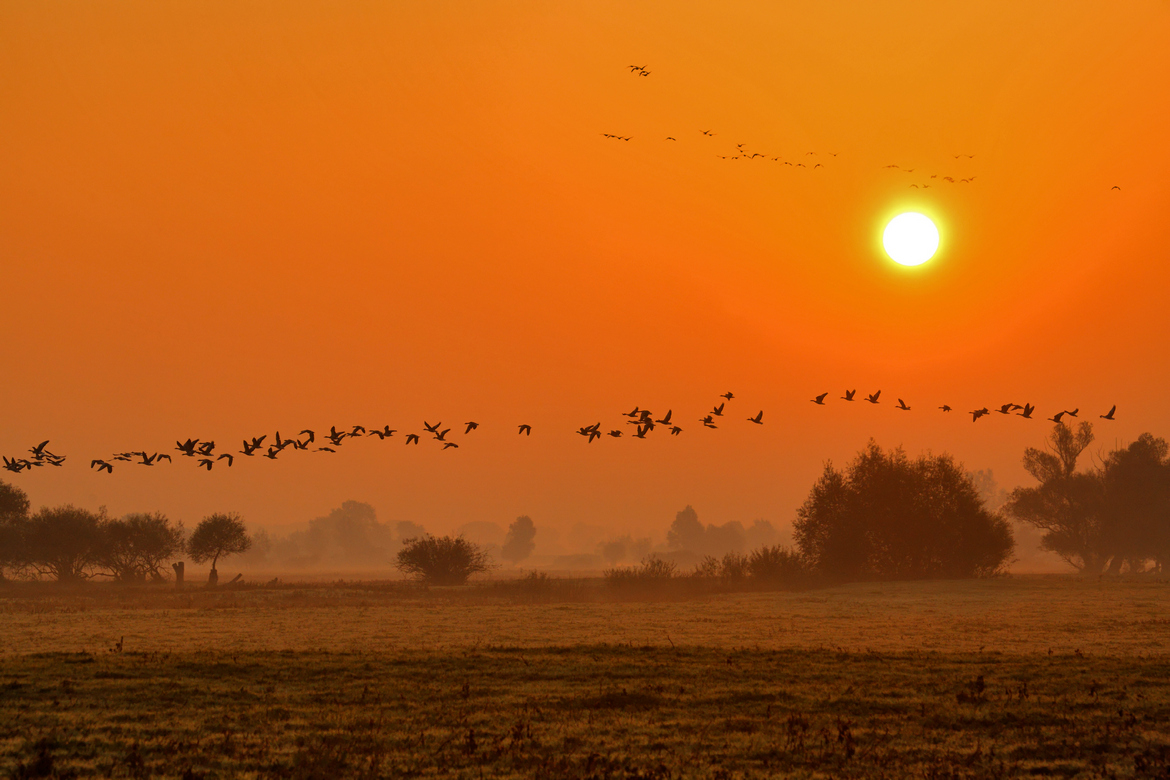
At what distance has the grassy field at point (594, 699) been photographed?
16.1 meters

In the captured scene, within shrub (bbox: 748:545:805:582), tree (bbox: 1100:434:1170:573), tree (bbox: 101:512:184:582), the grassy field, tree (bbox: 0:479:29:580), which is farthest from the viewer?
tree (bbox: 1100:434:1170:573)

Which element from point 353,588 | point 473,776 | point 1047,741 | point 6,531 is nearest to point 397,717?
point 473,776

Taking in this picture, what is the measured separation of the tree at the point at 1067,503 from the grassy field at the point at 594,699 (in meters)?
Result: 70.1

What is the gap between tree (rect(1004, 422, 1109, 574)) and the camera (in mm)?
100250

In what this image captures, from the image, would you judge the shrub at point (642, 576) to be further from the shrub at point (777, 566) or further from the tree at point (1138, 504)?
the tree at point (1138, 504)

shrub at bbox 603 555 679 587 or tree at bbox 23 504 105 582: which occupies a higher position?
tree at bbox 23 504 105 582

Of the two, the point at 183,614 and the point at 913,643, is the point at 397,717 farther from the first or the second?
the point at 183,614

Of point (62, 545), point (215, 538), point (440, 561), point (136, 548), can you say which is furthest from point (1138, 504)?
point (62, 545)

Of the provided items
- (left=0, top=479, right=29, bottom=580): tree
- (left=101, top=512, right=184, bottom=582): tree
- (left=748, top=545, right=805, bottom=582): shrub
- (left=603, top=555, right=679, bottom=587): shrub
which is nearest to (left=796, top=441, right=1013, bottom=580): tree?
(left=748, top=545, right=805, bottom=582): shrub

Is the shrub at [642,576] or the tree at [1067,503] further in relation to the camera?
the tree at [1067,503]

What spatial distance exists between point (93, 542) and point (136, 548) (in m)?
4.18

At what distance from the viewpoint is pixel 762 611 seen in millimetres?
48562

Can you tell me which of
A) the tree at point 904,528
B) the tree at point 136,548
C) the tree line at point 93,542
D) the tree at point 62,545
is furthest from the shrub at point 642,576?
the tree at point 62,545

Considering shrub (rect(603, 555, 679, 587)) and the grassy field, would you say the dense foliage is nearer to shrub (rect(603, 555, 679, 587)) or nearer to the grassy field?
shrub (rect(603, 555, 679, 587))
